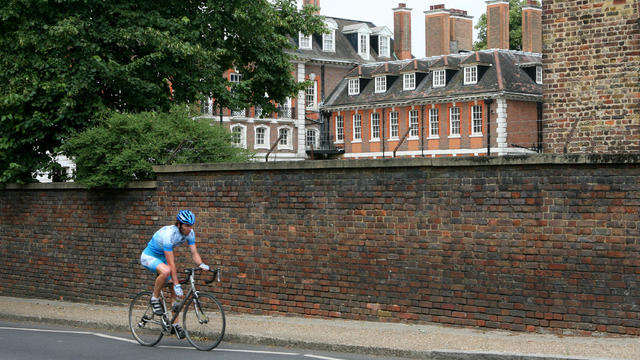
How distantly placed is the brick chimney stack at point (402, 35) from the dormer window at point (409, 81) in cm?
1416

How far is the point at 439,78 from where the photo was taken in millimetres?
69750

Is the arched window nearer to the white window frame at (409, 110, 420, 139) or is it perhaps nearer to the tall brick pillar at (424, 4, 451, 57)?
the white window frame at (409, 110, 420, 139)

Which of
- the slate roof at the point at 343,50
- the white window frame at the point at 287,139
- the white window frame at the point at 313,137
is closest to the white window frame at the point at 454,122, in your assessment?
the white window frame at the point at 313,137

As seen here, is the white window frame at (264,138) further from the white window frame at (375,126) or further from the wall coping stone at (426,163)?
the wall coping stone at (426,163)

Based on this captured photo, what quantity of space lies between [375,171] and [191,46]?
362 inches

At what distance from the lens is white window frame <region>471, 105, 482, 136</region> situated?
214ft

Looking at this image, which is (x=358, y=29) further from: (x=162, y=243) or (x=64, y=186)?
(x=162, y=243)

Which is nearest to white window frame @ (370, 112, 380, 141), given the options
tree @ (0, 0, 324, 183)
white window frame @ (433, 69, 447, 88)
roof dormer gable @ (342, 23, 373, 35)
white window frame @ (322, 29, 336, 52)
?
white window frame @ (433, 69, 447, 88)

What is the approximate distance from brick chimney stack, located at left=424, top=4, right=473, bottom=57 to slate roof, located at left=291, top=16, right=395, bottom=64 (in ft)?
24.3

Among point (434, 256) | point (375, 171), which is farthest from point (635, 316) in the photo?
point (375, 171)

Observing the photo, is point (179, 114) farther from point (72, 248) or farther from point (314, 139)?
point (314, 139)

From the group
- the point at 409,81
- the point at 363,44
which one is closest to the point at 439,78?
the point at 409,81

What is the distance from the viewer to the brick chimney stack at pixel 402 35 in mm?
86100

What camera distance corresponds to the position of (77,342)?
13.8 m
